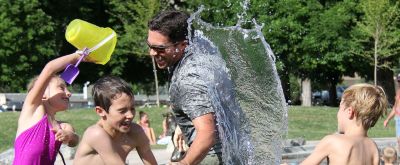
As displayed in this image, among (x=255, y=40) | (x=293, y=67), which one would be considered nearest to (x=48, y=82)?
(x=255, y=40)

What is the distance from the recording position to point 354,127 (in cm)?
490

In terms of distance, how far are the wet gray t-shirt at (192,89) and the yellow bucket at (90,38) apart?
0.86m

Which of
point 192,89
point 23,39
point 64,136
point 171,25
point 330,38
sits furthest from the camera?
point 23,39

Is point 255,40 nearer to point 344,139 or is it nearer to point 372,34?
point 344,139


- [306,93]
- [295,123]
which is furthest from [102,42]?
[306,93]

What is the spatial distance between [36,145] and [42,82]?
396mm

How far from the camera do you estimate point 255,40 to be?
6.36m

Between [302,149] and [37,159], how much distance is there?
9.96 m

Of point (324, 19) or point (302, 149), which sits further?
point (324, 19)

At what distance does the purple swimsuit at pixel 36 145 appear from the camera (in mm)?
5027

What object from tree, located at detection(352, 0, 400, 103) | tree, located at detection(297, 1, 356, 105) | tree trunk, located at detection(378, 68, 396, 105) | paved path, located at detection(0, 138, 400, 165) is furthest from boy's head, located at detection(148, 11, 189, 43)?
tree trunk, located at detection(378, 68, 396, 105)

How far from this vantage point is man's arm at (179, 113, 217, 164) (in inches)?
162

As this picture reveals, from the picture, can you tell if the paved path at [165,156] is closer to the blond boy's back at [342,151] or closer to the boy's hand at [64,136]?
the boy's hand at [64,136]

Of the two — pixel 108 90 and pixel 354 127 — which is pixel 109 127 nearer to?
pixel 108 90
